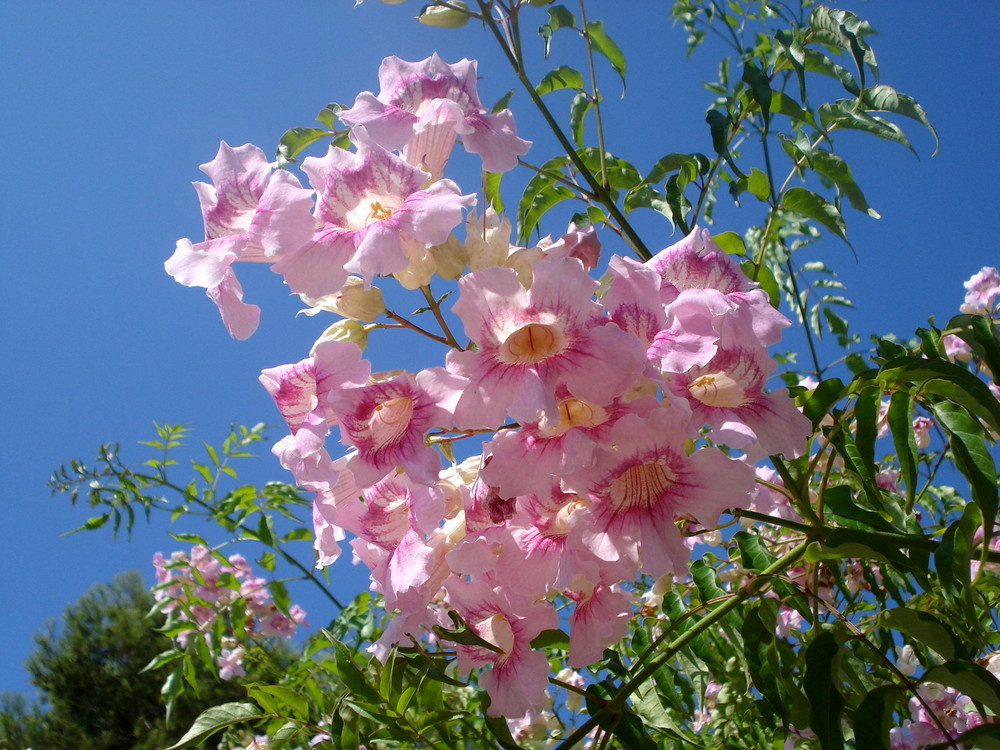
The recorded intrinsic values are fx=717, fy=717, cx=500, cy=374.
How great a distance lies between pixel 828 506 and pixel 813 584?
0.15 metres

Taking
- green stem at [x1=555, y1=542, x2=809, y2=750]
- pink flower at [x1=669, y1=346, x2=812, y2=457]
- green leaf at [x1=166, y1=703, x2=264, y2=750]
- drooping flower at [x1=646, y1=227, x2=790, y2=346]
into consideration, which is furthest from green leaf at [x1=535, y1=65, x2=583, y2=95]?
green leaf at [x1=166, y1=703, x2=264, y2=750]

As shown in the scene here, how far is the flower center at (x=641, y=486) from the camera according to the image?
1.03 metres

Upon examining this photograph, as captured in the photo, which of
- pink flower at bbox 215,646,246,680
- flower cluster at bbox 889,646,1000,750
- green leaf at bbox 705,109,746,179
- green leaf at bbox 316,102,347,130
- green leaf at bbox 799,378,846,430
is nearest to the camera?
green leaf at bbox 799,378,846,430

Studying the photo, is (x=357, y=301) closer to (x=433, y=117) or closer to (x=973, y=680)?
(x=433, y=117)

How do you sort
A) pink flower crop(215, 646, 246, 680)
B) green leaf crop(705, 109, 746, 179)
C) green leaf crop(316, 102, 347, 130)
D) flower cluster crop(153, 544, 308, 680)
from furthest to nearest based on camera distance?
pink flower crop(215, 646, 246, 680)
flower cluster crop(153, 544, 308, 680)
green leaf crop(316, 102, 347, 130)
green leaf crop(705, 109, 746, 179)

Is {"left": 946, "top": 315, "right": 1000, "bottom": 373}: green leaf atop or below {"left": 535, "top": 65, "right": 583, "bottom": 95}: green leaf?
below

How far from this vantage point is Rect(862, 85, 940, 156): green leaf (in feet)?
4.35

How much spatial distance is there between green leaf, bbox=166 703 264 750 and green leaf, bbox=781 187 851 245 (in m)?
1.56

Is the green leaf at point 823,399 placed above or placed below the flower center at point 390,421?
below

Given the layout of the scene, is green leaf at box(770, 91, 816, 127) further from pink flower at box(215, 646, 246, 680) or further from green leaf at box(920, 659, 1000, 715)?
pink flower at box(215, 646, 246, 680)

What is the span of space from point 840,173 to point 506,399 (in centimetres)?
100

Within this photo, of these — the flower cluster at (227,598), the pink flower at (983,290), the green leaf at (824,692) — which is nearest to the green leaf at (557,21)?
the green leaf at (824,692)

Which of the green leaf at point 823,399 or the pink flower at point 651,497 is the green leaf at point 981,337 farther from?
the pink flower at point 651,497

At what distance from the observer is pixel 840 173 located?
1.50 m
